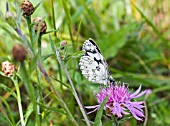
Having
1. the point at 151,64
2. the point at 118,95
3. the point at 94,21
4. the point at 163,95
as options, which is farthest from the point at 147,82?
the point at 118,95

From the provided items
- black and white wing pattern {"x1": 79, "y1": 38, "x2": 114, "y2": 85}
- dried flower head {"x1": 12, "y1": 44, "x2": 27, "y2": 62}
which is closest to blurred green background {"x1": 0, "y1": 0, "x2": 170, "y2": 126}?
black and white wing pattern {"x1": 79, "y1": 38, "x2": 114, "y2": 85}

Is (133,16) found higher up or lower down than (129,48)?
higher up

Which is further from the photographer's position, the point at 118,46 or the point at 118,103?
the point at 118,46

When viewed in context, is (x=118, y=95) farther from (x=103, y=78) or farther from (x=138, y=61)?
A: (x=138, y=61)

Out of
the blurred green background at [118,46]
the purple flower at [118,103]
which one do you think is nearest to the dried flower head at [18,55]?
the purple flower at [118,103]

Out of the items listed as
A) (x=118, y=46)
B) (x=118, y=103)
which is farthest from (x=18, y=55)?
(x=118, y=46)

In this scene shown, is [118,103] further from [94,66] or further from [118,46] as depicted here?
[118,46]

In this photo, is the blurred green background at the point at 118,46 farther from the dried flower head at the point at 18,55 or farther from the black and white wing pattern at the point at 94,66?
the dried flower head at the point at 18,55
